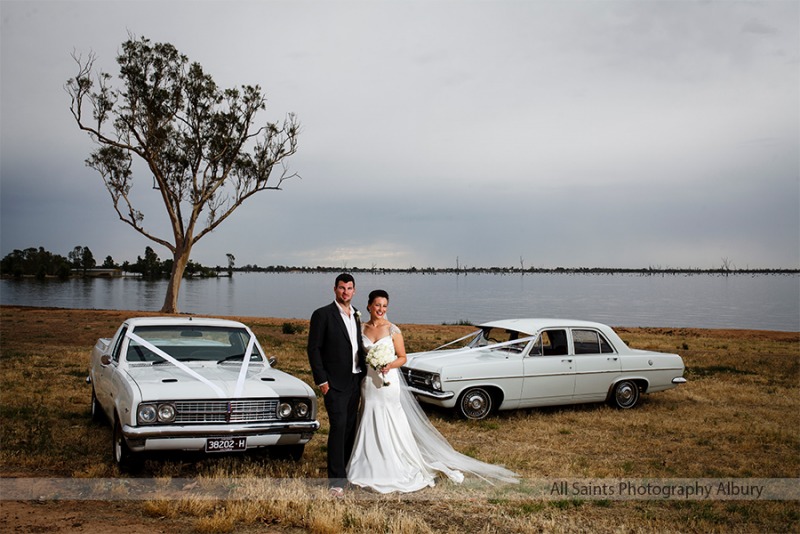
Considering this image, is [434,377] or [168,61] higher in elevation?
[168,61]

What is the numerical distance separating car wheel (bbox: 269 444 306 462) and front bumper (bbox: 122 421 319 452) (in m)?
0.49

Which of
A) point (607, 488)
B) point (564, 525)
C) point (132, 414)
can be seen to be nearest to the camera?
point (564, 525)

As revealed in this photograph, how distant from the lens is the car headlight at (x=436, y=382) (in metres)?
9.17

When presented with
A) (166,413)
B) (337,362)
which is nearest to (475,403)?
(337,362)

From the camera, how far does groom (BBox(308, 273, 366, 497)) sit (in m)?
6.00

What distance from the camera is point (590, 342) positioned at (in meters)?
10.5

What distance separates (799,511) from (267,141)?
3421 centimetres

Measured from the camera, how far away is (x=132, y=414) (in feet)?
19.6

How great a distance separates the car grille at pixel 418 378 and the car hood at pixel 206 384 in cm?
268

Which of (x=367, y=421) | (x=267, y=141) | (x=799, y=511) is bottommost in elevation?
(x=799, y=511)

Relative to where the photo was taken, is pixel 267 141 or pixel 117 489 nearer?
pixel 117 489

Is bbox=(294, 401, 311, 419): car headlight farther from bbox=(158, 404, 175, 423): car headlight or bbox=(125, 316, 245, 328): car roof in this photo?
bbox=(125, 316, 245, 328): car roof

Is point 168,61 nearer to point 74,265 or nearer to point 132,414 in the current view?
point 132,414

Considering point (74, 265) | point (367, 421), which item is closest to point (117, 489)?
point (367, 421)
